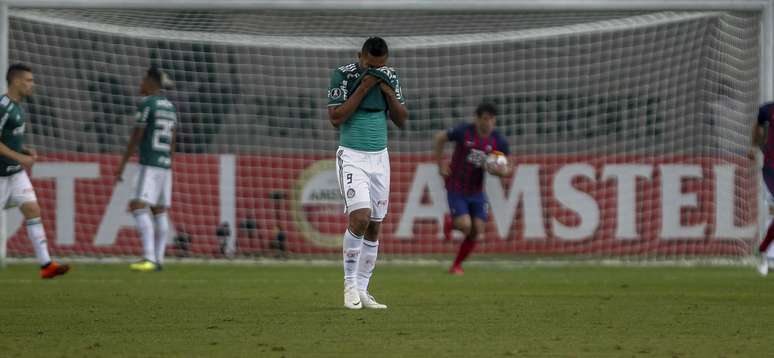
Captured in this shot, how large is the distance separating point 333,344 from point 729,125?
36.6 ft

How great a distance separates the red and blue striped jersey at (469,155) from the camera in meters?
14.3

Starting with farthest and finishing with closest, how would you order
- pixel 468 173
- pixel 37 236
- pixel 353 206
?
pixel 468 173
pixel 37 236
pixel 353 206

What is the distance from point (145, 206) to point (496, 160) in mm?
4065

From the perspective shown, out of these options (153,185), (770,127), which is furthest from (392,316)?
(153,185)

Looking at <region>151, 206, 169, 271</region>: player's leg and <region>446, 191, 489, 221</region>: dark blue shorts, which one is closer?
<region>446, 191, 489, 221</region>: dark blue shorts

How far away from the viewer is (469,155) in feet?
47.0

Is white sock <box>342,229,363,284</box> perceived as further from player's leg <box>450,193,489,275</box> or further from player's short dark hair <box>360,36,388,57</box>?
player's leg <box>450,193,489,275</box>

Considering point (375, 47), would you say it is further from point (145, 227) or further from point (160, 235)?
point (160, 235)

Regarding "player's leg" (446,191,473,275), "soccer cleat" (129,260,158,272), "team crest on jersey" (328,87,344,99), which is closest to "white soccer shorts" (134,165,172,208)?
"soccer cleat" (129,260,158,272)

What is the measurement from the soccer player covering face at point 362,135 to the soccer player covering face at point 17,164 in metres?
4.28

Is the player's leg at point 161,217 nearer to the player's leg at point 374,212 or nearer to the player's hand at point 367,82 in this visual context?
the player's leg at point 374,212

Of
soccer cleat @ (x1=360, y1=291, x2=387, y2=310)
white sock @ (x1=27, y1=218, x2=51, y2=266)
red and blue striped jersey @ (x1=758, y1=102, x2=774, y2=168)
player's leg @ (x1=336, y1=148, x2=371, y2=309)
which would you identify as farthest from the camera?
red and blue striped jersey @ (x1=758, y1=102, x2=774, y2=168)

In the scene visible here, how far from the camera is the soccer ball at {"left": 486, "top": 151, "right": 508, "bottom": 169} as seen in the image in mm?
13953

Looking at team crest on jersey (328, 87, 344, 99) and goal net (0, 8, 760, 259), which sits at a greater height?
team crest on jersey (328, 87, 344, 99)
